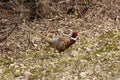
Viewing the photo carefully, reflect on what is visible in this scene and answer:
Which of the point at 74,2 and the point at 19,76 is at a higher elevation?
the point at 74,2

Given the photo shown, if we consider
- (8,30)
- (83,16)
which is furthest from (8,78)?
(83,16)

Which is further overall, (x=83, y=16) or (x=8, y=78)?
(x=83, y=16)

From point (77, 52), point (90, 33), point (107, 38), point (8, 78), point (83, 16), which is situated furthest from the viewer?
point (83, 16)

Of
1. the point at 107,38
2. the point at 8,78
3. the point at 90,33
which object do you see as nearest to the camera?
the point at 8,78

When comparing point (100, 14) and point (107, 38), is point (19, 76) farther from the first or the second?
point (100, 14)

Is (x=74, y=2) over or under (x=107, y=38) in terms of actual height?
over

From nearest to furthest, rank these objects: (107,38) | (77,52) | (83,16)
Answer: (77,52)
(107,38)
(83,16)

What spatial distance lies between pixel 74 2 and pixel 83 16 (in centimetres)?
90

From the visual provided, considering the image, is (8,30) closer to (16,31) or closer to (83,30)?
(16,31)

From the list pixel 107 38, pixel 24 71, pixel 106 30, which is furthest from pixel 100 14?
pixel 24 71

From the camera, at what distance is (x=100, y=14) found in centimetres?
1295

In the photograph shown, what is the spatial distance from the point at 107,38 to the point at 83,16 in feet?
8.19

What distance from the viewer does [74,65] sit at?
8.70 metres

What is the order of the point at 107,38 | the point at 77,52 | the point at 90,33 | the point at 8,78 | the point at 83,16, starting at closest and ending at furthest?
1. the point at 8,78
2. the point at 77,52
3. the point at 107,38
4. the point at 90,33
5. the point at 83,16
